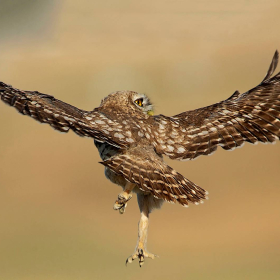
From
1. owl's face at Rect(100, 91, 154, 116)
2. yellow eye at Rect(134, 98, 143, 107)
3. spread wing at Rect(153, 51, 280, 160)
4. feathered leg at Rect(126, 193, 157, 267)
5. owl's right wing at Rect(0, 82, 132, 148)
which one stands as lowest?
feathered leg at Rect(126, 193, 157, 267)

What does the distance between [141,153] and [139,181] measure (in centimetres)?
57

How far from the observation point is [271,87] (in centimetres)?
818

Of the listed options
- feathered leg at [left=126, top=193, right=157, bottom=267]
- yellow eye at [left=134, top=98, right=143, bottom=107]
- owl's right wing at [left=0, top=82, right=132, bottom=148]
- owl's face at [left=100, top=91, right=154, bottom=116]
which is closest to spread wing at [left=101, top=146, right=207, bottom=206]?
owl's right wing at [left=0, top=82, right=132, bottom=148]

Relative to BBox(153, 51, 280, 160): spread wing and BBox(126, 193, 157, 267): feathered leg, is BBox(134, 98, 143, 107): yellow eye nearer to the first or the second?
BBox(153, 51, 280, 160): spread wing

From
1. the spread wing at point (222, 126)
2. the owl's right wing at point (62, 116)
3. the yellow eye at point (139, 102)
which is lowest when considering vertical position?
the owl's right wing at point (62, 116)

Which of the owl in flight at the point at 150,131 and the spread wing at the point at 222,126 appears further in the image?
the spread wing at the point at 222,126

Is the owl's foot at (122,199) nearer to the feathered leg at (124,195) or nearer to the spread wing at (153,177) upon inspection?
the feathered leg at (124,195)

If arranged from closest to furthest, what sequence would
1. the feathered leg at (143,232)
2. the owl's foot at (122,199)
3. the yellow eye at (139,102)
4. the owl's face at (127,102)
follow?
the owl's foot at (122,199), the feathered leg at (143,232), the owl's face at (127,102), the yellow eye at (139,102)

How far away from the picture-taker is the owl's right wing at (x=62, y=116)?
22.1 feet

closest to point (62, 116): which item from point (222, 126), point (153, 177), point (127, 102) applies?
point (153, 177)

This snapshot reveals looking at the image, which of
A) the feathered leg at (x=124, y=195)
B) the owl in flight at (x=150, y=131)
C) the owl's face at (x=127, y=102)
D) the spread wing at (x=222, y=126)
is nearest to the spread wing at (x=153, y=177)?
the owl in flight at (x=150, y=131)

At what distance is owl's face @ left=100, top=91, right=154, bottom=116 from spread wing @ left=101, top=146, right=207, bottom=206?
109 centimetres

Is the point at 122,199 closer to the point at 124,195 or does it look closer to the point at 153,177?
the point at 124,195

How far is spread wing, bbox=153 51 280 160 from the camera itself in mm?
7559
